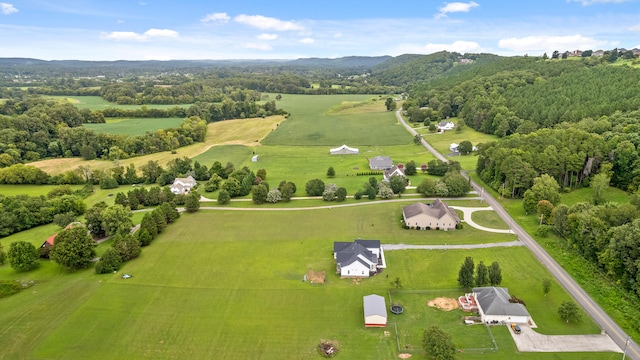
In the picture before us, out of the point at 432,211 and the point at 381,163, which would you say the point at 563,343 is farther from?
the point at 381,163

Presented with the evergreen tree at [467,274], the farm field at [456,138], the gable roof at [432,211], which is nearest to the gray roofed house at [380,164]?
the farm field at [456,138]

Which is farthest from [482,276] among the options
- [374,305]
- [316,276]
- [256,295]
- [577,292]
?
[256,295]

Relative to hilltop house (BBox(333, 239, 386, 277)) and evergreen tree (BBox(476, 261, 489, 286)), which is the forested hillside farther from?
hilltop house (BBox(333, 239, 386, 277))

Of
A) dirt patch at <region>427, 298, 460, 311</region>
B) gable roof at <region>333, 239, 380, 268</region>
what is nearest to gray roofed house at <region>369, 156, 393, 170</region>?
gable roof at <region>333, 239, 380, 268</region>

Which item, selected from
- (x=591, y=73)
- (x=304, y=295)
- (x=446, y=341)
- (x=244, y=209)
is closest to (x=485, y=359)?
(x=446, y=341)

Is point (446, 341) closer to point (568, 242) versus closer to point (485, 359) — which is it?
point (485, 359)
